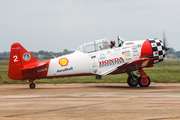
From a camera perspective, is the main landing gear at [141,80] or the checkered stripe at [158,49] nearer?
the checkered stripe at [158,49]

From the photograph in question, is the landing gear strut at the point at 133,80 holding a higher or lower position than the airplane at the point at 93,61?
lower

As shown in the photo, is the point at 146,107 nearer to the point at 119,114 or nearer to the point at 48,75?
the point at 119,114

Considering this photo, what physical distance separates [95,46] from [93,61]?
0.94m

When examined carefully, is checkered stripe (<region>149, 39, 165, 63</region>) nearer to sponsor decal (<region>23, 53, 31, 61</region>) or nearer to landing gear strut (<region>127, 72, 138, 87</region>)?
landing gear strut (<region>127, 72, 138, 87</region>)

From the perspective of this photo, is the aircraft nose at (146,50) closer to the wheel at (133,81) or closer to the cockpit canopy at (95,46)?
the wheel at (133,81)

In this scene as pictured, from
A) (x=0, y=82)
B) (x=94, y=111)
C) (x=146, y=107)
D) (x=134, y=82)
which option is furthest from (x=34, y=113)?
(x=0, y=82)

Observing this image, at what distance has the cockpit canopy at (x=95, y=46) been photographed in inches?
618

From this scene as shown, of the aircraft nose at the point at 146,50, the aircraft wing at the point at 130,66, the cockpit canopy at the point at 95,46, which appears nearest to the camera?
the aircraft wing at the point at 130,66

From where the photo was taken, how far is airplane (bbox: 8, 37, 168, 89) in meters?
15.3

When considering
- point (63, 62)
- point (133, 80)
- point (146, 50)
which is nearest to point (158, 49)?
point (146, 50)

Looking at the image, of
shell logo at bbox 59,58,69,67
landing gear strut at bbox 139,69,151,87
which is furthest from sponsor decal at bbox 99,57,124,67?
Result: shell logo at bbox 59,58,69,67

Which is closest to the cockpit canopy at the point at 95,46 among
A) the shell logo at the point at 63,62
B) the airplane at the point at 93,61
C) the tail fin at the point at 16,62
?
the airplane at the point at 93,61

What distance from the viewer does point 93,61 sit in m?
15.5

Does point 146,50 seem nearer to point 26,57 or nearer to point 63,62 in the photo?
point 63,62
